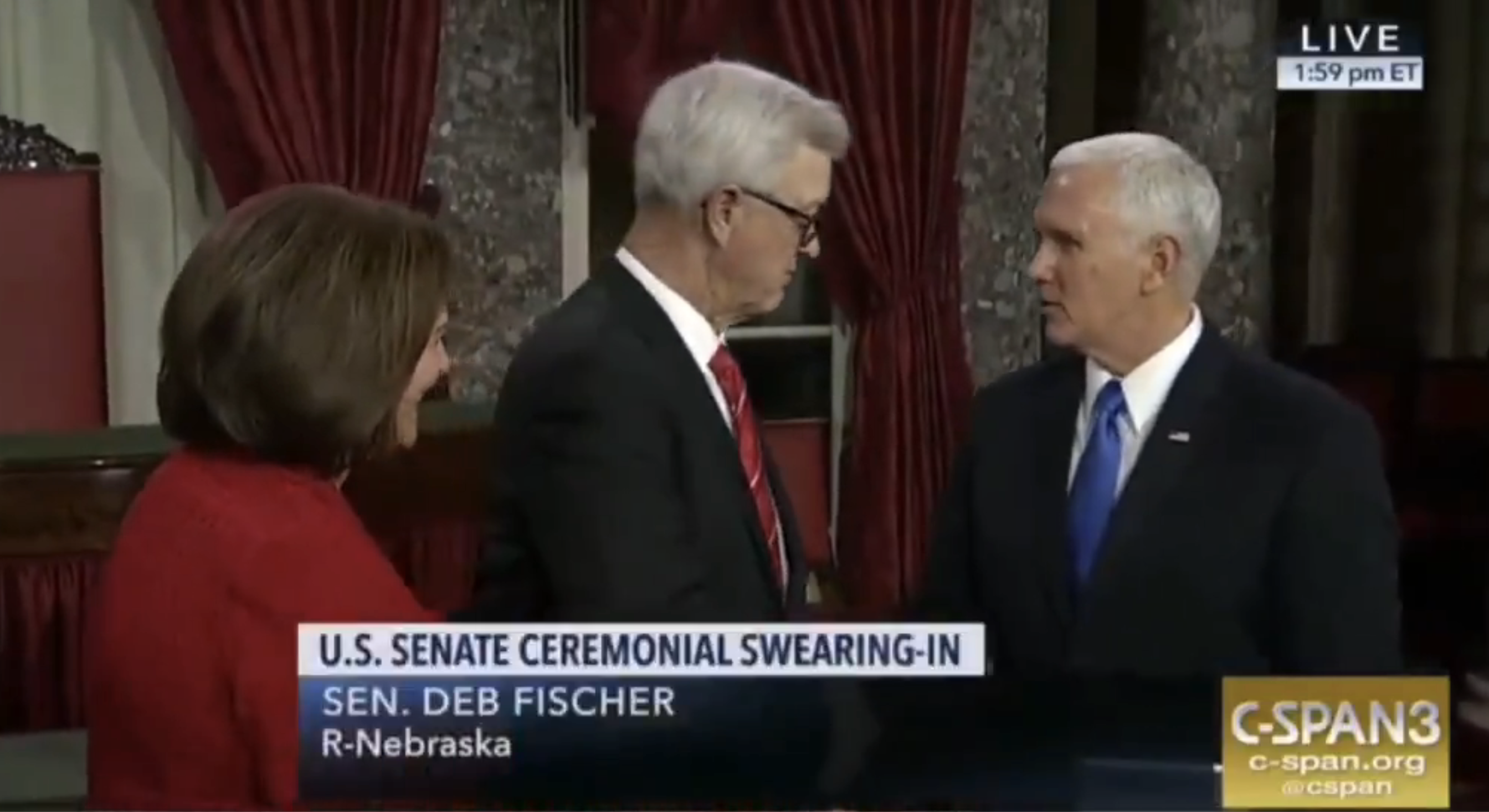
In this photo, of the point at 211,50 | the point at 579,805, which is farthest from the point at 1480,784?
the point at 211,50

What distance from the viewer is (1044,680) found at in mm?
1190

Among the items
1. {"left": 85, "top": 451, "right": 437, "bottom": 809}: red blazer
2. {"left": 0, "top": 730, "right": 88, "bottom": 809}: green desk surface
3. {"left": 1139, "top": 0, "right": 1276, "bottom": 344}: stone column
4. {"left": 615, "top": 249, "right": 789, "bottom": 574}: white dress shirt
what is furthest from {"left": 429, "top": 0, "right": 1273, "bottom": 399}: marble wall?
{"left": 0, "top": 730, "right": 88, "bottom": 809}: green desk surface

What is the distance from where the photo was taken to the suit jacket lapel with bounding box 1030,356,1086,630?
1.19 metres

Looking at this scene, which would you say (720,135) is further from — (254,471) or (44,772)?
(44,772)

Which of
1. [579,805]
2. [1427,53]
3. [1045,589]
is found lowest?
[579,805]

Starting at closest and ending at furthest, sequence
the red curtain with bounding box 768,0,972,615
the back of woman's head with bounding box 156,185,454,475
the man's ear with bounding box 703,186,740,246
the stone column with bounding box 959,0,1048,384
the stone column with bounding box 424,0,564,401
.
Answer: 1. the back of woman's head with bounding box 156,185,454,475
2. the man's ear with bounding box 703,186,740,246
3. the stone column with bounding box 959,0,1048,384
4. the red curtain with bounding box 768,0,972,615
5. the stone column with bounding box 424,0,564,401

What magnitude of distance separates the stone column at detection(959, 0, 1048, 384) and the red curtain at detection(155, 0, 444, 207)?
0.57 metres

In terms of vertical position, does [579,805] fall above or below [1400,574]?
below

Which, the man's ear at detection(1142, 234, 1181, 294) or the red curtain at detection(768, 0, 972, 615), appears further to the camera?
the red curtain at detection(768, 0, 972, 615)

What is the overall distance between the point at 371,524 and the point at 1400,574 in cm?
71

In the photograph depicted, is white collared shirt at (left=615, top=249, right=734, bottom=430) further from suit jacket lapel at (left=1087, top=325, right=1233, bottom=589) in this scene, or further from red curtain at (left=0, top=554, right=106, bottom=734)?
red curtain at (left=0, top=554, right=106, bottom=734)

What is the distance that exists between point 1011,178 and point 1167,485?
245mm

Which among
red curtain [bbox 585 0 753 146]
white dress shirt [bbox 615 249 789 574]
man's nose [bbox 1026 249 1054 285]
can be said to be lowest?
white dress shirt [bbox 615 249 789 574]

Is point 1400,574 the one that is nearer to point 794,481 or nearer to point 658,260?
point 794,481
